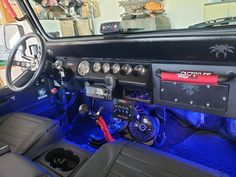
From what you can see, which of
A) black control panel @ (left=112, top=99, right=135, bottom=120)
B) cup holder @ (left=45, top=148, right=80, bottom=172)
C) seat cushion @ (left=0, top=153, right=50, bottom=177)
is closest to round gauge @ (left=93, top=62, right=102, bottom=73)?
black control panel @ (left=112, top=99, right=135, bottom=120)

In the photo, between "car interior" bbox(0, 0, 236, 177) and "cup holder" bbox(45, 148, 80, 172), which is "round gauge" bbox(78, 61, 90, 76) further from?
"cup holder" bbox(45, 148, 80, 172)

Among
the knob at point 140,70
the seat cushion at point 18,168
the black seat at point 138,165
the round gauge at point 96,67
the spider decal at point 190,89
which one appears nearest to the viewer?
the seat cushion at point 18,168

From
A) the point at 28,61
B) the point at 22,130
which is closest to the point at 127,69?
the point at 28,61

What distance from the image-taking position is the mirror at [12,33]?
1886 millimetres

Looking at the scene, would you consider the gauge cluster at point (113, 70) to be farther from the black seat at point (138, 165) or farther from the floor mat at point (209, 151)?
the floor mat at point (209, 151)

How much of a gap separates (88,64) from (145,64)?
1.66 ft

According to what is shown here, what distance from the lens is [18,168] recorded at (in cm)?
104

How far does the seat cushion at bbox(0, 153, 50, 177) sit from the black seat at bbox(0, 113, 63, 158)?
17.9 inches

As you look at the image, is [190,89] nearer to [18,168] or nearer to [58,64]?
[18,168]

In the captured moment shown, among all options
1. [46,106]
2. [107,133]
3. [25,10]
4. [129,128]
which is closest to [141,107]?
[129,128]

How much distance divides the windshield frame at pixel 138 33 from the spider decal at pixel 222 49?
0.06 metres

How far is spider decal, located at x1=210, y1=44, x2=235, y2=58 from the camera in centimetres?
108

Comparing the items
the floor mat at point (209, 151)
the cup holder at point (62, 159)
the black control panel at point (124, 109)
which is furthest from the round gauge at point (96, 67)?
the floor mat at point (209, 151)

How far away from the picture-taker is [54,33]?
2.14 metres
